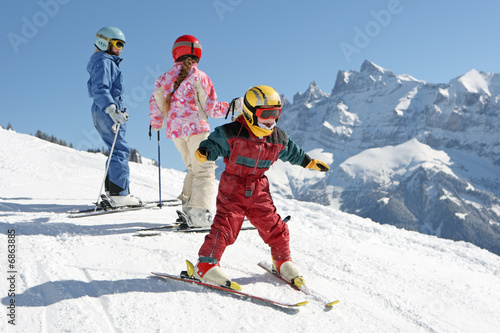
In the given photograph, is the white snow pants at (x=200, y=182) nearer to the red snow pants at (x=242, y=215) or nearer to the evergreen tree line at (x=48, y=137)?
the red snow pants at (x=242, y=215)

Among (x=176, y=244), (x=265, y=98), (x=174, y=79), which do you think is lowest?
(x=176, y=244)

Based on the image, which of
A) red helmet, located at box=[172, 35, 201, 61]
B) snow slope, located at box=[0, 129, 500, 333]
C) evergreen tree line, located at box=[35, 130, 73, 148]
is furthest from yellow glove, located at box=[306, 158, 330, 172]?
evergreen tree line, located at box=[35, 130, 73, 148]

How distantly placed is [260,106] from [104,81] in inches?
125

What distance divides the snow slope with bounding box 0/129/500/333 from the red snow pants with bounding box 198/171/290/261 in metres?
0.36

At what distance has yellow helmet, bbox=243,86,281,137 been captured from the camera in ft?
11.3

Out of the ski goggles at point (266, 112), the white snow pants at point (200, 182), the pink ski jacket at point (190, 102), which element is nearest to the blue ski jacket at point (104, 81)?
the pink ski jacket at point (190, 102)

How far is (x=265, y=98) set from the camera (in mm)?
3455

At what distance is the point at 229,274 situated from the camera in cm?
361

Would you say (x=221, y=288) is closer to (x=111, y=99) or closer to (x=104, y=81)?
(x=111, y=99)

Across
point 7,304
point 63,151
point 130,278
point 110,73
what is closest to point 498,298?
point 130,278

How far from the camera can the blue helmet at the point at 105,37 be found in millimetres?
5879

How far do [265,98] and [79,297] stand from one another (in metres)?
2.17

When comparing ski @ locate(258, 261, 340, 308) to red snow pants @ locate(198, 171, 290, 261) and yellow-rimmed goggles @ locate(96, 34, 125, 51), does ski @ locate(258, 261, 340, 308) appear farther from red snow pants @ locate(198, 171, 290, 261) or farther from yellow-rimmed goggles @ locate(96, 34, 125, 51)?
yellow-rimmed goggles @ locate(96, 34, 125, 51)

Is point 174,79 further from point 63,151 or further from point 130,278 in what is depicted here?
→ point 63,151
